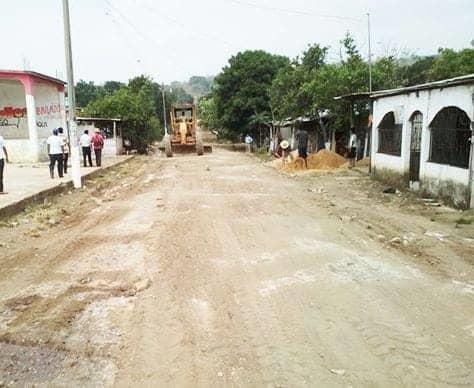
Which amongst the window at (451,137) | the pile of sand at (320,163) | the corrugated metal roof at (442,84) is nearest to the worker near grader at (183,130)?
the pile of sand at (320,163)

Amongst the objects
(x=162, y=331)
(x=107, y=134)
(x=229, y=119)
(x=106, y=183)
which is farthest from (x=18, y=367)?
(x=229, y=119)

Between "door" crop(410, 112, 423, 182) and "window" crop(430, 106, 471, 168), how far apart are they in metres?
1.41

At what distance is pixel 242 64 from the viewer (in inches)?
1667

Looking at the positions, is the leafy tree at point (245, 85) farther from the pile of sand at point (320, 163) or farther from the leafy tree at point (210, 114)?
the pile of sand at point (320, 163)

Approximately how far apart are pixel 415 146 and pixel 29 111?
662 inches

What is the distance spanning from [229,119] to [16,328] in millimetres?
39152

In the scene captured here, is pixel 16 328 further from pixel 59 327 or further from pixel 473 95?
pixel 473 95

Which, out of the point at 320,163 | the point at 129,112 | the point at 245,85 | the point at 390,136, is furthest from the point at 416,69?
the point at 390,136

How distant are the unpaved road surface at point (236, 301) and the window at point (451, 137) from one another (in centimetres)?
280

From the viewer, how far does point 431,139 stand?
43.1 ft

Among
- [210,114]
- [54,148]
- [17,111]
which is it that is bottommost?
[54,148]

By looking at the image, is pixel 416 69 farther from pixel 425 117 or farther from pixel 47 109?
pixel 47 109

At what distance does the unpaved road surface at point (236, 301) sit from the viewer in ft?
12.8

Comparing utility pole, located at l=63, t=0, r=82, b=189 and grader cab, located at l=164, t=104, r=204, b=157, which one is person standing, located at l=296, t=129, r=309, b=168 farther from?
grader cab, located at l=164, t=104, r=204, b=157
